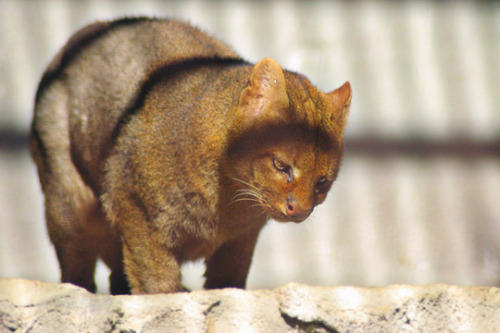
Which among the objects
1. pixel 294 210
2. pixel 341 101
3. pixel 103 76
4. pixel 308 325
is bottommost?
pixel 308 325

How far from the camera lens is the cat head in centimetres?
388

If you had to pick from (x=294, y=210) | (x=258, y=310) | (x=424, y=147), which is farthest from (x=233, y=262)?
(x=424, y=147)

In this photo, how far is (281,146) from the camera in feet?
12.8

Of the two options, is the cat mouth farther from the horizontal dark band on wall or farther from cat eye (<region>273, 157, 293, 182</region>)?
the horizontal dark band on wall

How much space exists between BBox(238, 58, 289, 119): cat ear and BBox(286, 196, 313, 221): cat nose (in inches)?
19.5

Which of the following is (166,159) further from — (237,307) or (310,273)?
(310,273)

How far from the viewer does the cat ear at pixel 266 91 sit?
393cm

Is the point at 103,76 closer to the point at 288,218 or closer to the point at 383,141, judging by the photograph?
the point at 288,218

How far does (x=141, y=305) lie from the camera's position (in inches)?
126

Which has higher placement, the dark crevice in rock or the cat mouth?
the cat mouth

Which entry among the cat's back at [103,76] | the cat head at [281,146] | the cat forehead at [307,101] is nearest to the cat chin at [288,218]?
the cat head at [281,146]

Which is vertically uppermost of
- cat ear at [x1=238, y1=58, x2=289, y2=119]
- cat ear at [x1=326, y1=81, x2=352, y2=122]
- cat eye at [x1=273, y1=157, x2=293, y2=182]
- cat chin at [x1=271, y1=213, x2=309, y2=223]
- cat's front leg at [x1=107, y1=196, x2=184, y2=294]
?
cat ear at [x1=326, y1=81, x2=352, y2=122]

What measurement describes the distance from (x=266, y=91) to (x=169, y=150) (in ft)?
2.31

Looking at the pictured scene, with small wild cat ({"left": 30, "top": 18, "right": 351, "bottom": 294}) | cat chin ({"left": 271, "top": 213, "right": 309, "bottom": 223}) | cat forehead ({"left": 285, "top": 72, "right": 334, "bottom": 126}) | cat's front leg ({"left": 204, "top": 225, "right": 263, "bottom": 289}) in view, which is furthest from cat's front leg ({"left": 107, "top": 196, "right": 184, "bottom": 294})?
cat forehead ({"left": 285, "top": 72, "right": 334, "bottom": 126})
